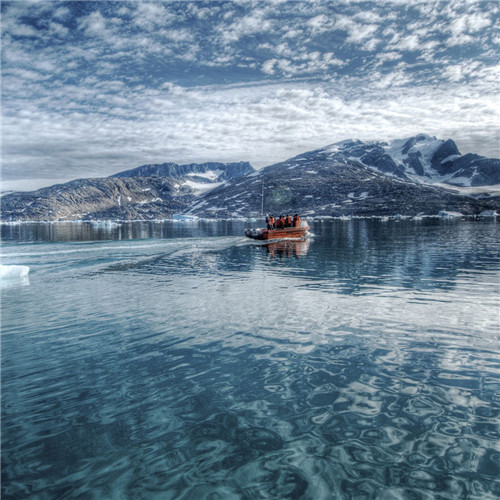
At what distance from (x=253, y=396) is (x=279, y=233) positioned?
5095 cm

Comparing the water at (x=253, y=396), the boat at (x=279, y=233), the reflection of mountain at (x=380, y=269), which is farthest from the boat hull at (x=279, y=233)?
the water at (x=253, y=396)

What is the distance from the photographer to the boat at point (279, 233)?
5860cm

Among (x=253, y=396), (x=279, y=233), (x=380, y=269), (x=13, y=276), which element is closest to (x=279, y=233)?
(x=279, y=233)

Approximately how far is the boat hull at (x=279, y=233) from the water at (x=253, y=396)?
37.9 m

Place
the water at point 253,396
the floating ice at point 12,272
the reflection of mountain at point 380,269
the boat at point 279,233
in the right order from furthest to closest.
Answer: the boat at point 279,233, the floating ice at point 12,272, the reflection of mountain at point 380,269, the water at point 253,396

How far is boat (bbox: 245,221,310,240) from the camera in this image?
2307 inches

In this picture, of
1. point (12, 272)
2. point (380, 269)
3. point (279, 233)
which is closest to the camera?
point (12, 272)

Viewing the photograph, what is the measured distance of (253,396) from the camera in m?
9.60

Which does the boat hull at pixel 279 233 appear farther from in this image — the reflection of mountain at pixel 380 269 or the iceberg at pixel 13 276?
the iceberg at pixel 13 276

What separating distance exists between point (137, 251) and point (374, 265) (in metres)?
32.1

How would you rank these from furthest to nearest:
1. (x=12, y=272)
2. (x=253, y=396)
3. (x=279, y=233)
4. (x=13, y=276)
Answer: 1. (x=279, y=233)
2. (x=13, y=276)
3. (x=12, y=272)
4. (x=253, y=396)

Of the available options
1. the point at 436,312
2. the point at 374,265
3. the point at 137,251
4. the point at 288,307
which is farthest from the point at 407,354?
the point at 137,251

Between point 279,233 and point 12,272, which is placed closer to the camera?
point 12,272

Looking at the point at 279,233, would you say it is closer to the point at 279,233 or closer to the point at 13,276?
the point at 279,233
